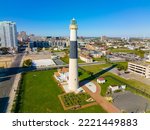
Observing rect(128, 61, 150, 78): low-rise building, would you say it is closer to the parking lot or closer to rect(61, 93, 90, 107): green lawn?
the parking lot

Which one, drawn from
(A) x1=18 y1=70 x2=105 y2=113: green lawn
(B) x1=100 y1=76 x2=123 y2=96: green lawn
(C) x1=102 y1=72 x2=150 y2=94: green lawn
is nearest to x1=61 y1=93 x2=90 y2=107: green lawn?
(A) x1=18 y1=70 x2=105 y2=113: green lawn

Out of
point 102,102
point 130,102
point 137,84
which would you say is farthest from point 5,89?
point 137,84

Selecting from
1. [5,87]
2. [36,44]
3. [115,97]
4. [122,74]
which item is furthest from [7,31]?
[115,97]

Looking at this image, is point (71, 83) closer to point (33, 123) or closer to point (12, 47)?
point (33, 123)

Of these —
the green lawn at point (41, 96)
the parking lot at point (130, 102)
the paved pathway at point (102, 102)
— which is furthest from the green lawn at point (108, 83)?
the green lawn at point (41, 96)

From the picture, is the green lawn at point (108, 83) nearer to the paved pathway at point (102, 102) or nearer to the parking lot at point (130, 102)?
the paved pathway at point (102, 102)

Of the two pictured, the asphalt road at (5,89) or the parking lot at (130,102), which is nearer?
the parking lot at (130,102)
